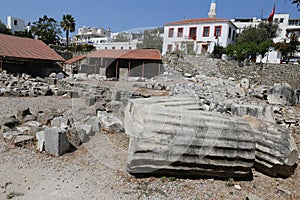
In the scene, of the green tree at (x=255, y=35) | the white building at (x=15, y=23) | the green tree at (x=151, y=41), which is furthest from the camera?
the white building at (x=15, y=23)

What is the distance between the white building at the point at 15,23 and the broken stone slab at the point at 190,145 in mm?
59316

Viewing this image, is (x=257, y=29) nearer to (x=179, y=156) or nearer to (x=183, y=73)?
(x=183, y=73)

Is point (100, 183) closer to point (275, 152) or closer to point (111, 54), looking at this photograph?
point (275, 152)

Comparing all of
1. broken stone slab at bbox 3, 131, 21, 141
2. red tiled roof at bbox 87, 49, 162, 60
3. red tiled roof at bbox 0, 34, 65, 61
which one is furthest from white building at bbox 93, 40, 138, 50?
broken stone slab at bbox 3, 131, 21, 141

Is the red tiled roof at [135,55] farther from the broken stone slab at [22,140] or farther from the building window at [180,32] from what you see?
the broken stone slab at [22,140]

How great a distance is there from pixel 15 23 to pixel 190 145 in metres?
62.4

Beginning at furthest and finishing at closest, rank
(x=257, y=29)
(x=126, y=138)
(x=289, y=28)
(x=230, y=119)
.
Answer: (x=289, y=28) < (x=257, y=29) < (x=126, y=138) < (x=230, y=119)

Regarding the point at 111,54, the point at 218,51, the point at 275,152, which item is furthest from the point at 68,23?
the point at 275,152

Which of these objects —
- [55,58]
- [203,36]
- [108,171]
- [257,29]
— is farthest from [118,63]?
[257,29]

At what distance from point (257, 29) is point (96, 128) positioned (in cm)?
3425

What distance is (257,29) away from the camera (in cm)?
3294

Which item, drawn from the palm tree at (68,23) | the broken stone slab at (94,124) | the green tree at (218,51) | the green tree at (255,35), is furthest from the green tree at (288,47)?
the palm tree at (68,23)

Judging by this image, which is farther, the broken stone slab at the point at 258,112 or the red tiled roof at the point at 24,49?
the red tiled roof at the point at 24,49

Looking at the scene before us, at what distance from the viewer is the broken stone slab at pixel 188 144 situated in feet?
12.1
